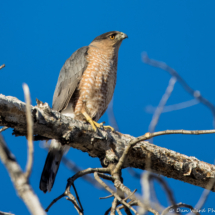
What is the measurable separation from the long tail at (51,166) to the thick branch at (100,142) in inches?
27.5

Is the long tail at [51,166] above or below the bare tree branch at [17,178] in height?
above

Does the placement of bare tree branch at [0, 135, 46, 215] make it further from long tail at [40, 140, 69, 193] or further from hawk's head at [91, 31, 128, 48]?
hawk's head at [91, 31, 128, 48]

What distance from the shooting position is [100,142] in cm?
290

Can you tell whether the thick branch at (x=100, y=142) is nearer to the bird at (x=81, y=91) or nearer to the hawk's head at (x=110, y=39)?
the bird at (x=81, y=91)

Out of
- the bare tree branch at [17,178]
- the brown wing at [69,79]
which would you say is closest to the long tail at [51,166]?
the brown wing at [69,79]

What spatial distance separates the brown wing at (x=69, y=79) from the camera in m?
3.63

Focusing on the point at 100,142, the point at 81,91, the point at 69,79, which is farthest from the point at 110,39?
the point at 100,142

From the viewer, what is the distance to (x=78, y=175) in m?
2.36

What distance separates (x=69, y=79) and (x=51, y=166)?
117cm

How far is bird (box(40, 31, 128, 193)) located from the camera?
141 inches

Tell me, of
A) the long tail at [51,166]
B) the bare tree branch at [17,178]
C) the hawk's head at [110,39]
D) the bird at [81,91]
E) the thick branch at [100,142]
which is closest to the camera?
the bare tree branch at [17,178]

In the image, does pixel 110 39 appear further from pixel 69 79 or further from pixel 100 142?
pixel 100 142

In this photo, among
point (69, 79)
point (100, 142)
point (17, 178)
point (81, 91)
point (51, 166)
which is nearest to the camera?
point (17, 178)

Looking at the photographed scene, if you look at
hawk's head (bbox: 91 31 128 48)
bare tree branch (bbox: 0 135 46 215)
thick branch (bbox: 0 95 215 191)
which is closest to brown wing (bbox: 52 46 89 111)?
hawk's head (bbox: 91 31 128 48)
